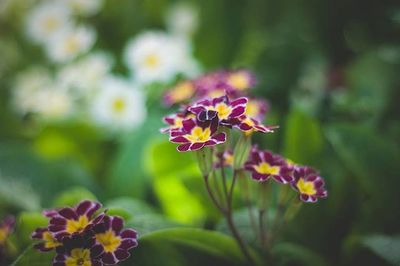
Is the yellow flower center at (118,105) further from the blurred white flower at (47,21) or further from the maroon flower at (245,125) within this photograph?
the maroon flower at (245,125)

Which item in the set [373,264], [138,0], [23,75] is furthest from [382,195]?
[23,75]

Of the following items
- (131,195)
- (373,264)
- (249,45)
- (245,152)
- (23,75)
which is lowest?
(373,264)

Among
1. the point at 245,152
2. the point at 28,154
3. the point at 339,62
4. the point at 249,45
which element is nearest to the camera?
the point at 245,152

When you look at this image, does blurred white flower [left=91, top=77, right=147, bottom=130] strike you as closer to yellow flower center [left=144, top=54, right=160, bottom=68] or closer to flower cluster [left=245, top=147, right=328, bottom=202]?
yellow flower center [left=144, top=54, right=160, bottom=68]

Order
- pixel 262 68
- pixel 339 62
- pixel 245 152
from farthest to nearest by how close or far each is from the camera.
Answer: pixel 339 62 → pixel 262 68 → pixel 245 152

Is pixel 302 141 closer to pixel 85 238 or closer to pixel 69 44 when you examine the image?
pixel 85 238

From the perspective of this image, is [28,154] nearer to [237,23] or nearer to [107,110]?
[107,110]

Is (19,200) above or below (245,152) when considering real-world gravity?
above
